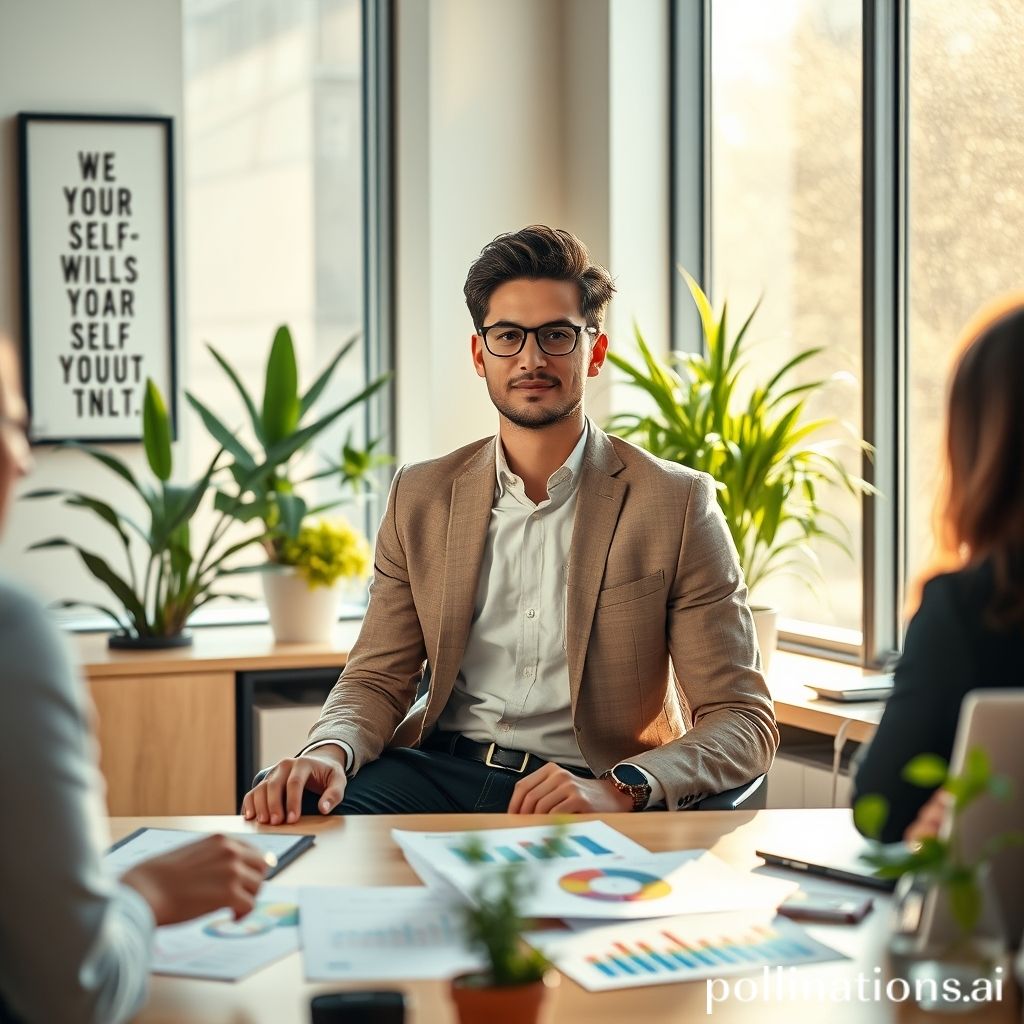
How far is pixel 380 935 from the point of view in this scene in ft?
4.38

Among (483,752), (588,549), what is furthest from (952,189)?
(483,752)

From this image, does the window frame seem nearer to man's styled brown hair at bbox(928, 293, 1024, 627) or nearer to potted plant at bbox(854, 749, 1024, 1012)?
man's styled brown hair at bbox(928, 293, 1024, 627)

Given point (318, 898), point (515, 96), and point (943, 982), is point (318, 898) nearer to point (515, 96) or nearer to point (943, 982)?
point (943, 982)

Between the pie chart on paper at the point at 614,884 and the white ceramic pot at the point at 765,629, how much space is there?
1737mm

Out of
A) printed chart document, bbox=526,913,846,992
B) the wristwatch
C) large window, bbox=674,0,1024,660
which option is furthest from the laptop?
large window, bbox=674,0,1024,660

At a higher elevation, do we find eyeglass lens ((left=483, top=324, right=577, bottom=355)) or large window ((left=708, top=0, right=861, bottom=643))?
large window ((left=708, top=0, right=861, bottom=643))

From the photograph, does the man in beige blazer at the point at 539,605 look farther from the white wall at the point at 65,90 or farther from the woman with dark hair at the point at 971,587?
the white wall at the point at 65,90

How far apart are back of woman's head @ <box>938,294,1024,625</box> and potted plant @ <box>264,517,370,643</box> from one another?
2529 millimetres

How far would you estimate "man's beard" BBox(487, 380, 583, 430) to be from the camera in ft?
8.22

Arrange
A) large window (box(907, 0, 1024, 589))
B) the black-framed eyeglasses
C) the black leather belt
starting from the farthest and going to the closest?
large window (box(907, 0, 1024, 589)) < the black-framed eyeglasses < the black leather belt

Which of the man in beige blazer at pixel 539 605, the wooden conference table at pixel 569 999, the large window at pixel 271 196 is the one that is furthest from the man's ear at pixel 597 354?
the large window at pixel 271 196

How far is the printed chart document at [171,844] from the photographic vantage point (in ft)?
5.20

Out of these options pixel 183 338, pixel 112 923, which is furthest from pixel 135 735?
pixel 112 923

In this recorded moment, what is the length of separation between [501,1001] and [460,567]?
155cm
